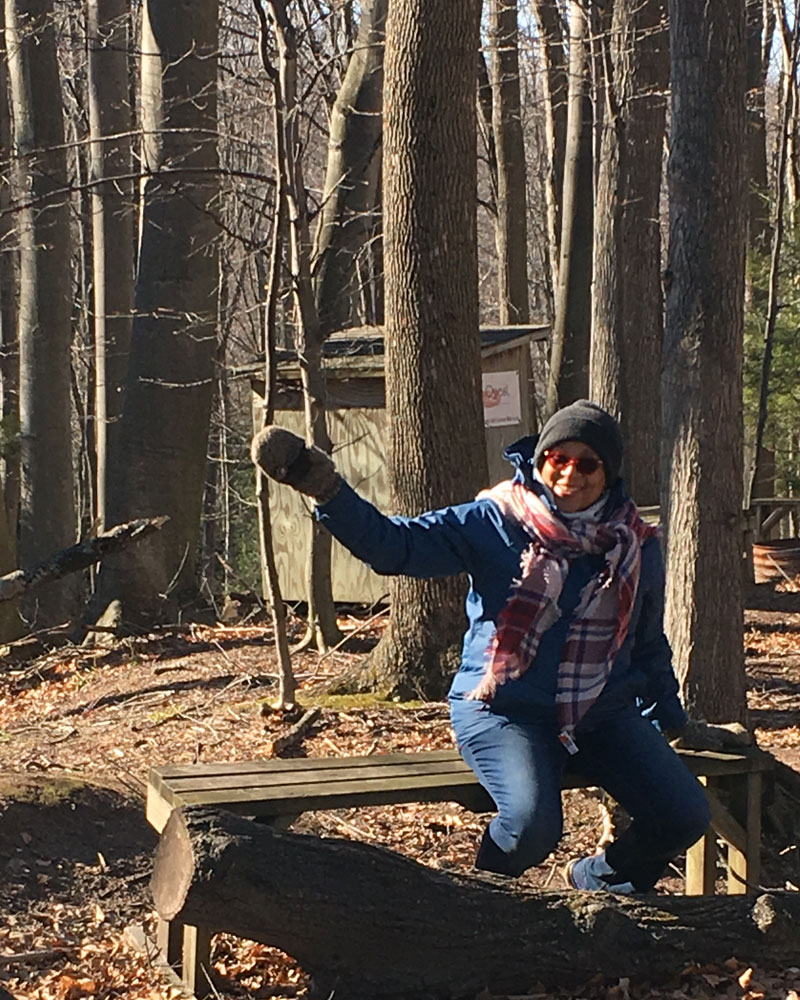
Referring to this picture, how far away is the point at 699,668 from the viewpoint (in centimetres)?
628

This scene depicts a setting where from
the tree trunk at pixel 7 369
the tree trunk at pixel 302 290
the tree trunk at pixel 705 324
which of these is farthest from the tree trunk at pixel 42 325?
the tree trunk at pixel 705 324

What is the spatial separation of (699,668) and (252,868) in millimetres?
3133

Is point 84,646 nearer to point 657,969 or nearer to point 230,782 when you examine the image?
point 230,782

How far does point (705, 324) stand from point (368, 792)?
2871mm

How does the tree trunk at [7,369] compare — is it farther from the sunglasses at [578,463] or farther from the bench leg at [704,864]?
the sunglasses at [578,463]

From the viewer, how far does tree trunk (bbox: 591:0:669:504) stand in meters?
12.0

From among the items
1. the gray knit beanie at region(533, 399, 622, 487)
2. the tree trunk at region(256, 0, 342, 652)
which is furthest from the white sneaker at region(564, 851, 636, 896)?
the tree trunk at region(256, 0, 342, 652)

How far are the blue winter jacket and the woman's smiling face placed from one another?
75 mm

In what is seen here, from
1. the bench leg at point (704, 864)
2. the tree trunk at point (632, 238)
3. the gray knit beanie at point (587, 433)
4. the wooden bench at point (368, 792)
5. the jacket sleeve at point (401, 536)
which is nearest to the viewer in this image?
the jacket sleeve at point (401, 536)

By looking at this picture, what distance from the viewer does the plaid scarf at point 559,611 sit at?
13.9 feet

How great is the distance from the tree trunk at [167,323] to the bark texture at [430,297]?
367 centimetres

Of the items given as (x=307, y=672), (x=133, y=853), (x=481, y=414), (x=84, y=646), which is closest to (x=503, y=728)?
(x=133, y=853)

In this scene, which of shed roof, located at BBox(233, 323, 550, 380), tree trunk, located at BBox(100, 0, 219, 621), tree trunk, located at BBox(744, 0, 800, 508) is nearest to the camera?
shed roof, located at BBox(233, 323, 550, 380)

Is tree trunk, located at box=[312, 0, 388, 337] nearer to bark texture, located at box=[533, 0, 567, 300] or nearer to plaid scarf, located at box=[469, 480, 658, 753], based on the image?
plaid scarf, located at box=[469, 480, 658, 753]
